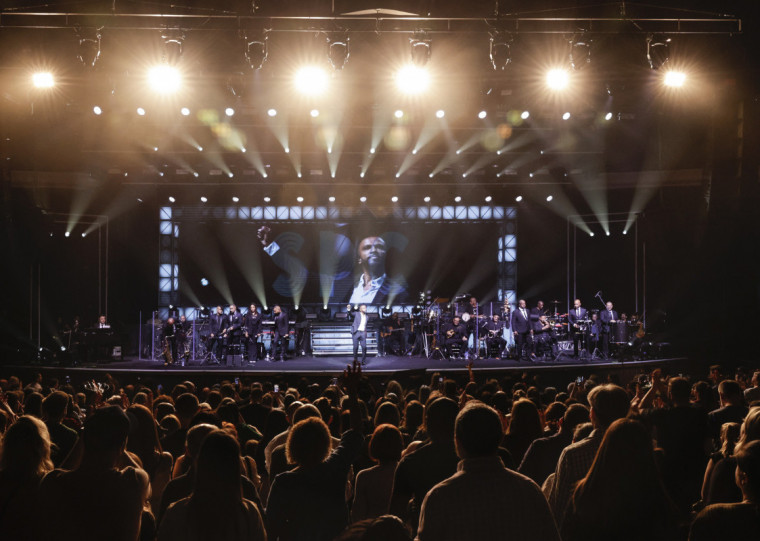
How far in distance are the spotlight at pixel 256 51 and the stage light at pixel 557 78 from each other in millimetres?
5153

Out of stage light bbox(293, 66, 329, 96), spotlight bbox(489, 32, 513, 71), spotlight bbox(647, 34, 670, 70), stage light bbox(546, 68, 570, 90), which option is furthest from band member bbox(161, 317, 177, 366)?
spotlight bbox(647, 34, 670, 70)

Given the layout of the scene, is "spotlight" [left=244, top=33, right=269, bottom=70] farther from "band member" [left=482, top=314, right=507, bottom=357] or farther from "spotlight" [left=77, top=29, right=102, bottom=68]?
"band member" [left=482, top=314, right=507, bottom=357]

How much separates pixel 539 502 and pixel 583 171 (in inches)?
785

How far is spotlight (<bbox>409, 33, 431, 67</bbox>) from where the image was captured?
11.5 metres

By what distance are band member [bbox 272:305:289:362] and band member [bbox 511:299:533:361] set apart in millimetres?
6284

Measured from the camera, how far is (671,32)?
11484 mm

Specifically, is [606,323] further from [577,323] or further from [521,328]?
[521,328]

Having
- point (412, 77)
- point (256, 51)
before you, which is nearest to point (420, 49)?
point (412, 77)

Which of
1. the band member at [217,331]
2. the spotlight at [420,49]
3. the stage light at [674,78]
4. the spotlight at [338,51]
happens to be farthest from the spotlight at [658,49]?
the band member at [217,331]

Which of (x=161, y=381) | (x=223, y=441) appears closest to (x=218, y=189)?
(x=161, y=381)

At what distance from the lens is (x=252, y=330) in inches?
734

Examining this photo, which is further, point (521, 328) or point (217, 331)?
point (217, 331)

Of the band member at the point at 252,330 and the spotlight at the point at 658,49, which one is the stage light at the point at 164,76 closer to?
the band member at the point at 252,330

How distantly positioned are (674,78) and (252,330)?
11.9 metres
